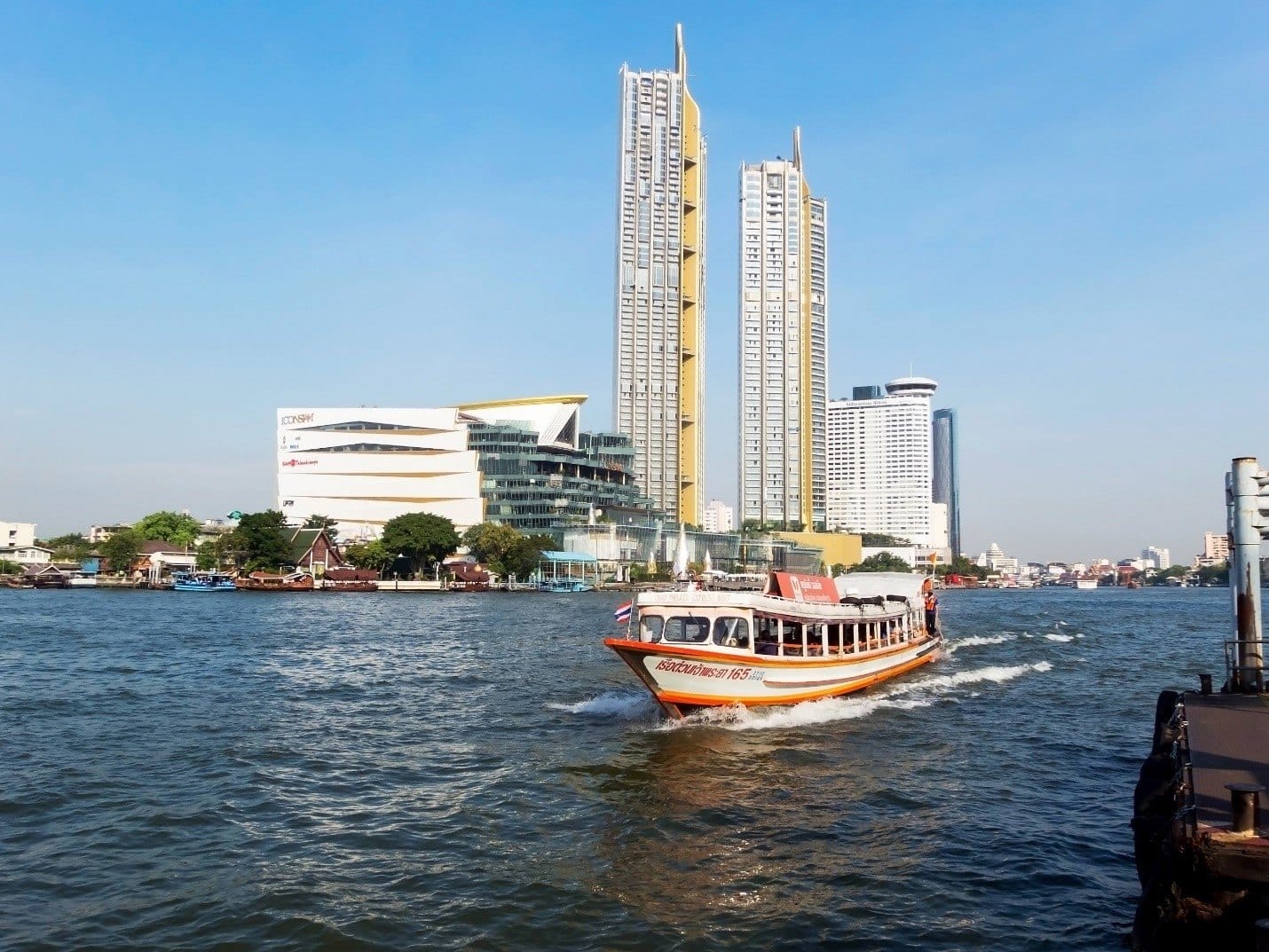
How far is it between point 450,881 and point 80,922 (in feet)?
13.4

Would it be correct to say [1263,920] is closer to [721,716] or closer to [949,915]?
[949,915]

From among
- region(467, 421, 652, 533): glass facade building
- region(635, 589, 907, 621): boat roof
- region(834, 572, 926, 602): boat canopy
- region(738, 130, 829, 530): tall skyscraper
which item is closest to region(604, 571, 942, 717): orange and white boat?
region(635, 589, 907, 621): boat roof

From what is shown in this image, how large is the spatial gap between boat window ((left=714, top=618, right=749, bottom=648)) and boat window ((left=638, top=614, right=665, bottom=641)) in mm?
1305

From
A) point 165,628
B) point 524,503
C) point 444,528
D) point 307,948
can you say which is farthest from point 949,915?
point 524,503

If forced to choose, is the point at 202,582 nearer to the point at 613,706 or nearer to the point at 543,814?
the point at 613,706

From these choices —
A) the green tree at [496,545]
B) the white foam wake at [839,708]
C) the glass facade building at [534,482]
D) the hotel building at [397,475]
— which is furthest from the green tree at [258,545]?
the white foam wake at [839,708]

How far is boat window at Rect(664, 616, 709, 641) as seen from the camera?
22.5 meters

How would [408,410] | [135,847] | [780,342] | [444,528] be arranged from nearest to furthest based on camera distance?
[135,847]
[444,528]
[408,410]
[780,342]

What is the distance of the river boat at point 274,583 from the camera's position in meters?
99.3

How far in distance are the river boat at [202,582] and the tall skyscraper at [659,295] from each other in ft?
272

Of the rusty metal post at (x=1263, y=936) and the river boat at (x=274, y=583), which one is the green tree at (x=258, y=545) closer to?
the river boat at (x=274, y=583)

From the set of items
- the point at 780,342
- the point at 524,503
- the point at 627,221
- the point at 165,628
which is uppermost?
the point at 627,221

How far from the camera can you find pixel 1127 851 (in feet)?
44.7

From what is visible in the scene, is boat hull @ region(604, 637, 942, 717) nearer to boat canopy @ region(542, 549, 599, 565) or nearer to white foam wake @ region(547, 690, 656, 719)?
white foam wake @ region(547, 690, 656, 719)
